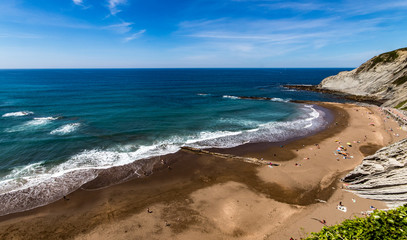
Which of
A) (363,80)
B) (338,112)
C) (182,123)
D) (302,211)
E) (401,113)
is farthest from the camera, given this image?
(363,80)

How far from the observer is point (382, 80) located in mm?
76125

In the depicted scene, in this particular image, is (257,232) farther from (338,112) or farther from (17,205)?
(338,112)

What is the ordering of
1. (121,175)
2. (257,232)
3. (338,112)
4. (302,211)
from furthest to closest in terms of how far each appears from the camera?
(338,112), (121,175), (302,211), (257,232)

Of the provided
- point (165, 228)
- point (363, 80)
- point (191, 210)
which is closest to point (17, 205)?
point (165, 228)

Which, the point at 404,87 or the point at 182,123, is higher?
the point at 404,87

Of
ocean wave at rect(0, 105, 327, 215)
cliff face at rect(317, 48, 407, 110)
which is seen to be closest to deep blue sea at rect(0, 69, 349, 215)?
ocean wave at rect(0, 105, 327, 215)

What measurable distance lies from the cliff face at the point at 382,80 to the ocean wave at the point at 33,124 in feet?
309

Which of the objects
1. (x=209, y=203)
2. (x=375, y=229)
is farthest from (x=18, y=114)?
(x=375, y=229)

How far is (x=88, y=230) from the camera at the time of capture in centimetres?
1794

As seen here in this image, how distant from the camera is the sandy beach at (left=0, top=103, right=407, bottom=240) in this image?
17.9 m

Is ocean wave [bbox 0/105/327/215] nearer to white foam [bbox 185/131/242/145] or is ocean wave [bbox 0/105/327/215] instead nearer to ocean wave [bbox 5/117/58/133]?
white foam [bbox 185/131/242/145]

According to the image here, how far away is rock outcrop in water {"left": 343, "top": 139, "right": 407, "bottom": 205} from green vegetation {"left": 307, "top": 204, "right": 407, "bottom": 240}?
12.4m

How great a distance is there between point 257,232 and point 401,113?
59.7 metres

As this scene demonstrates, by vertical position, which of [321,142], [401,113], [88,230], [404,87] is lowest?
[88,230]
